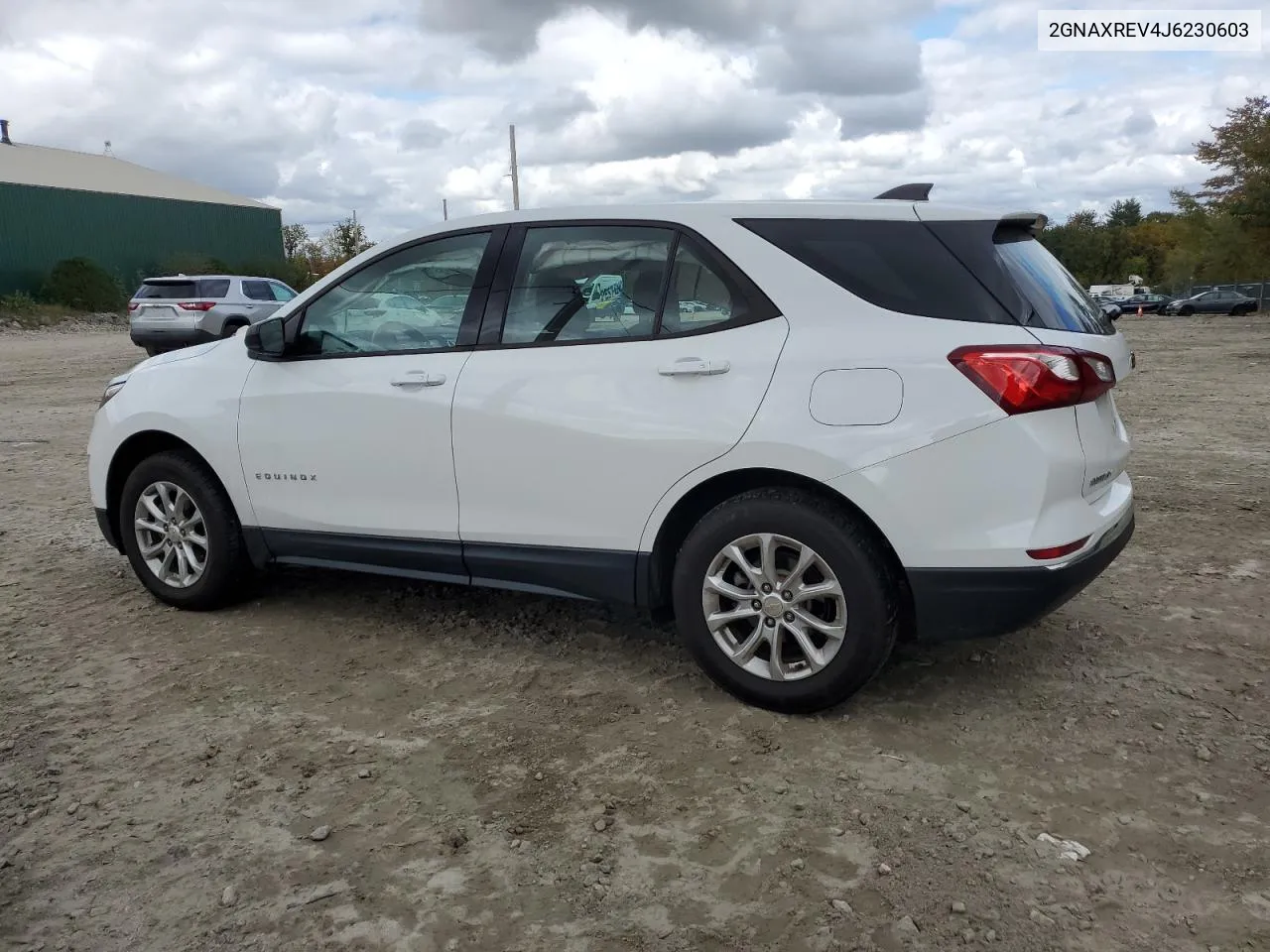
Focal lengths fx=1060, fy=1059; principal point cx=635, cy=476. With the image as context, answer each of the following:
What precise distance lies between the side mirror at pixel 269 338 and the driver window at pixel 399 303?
7cm

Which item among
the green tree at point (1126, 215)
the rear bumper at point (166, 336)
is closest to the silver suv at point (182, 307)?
the rear bumper at point (166, 336)

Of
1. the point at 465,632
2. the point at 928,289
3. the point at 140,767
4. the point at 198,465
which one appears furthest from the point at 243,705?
the point at 928,289

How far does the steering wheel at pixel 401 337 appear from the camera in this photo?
13.9 feet

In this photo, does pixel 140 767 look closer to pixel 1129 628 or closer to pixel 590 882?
pixel 590 882

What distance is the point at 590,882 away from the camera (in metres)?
2.72

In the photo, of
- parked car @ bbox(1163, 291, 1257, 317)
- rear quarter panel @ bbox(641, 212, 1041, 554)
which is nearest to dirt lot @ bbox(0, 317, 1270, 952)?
rear quarter panel @ bbox(641, 212, 1041, 554)

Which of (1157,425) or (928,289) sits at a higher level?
(928,289)

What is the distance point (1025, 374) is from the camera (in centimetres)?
324

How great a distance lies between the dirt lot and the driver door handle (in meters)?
1.10

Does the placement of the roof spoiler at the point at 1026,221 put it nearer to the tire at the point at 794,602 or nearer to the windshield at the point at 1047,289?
the windshield at the point at 1047,289

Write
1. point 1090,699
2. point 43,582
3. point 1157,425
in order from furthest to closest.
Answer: point 1157,425
point 43,582
point 1090,699

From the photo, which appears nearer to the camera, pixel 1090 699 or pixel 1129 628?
pixel 1090 699

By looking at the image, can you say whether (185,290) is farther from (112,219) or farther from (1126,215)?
(1126,215)

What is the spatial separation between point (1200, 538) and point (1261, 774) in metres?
2.96
